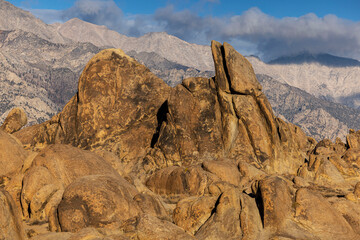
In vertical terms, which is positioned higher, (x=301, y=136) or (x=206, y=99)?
(x=206, y=99)

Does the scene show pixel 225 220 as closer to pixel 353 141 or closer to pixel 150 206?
pixel 150 206

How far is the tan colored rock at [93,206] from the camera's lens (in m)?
28.7

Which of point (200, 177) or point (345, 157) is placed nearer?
point (200, 177)

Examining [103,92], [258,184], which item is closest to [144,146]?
[103,92]

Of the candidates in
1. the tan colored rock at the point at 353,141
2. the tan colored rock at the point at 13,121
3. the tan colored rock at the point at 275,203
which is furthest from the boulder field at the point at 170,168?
the tan colored rock at the point at 353,141

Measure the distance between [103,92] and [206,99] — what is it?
617 inches

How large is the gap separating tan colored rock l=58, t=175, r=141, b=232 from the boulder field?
7cm

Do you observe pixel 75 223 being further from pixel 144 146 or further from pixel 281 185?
pixel 144 146

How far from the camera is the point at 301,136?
3989 inches

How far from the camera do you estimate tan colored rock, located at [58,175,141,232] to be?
94.2 ft

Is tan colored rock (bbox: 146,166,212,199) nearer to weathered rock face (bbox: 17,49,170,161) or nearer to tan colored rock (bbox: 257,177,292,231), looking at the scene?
tan colored rock (bbox: 257,177,292,231)

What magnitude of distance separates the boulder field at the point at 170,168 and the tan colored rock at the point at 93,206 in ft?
0.24

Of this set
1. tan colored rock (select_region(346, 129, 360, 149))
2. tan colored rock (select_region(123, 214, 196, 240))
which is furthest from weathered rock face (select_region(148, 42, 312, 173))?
tan colored rock (select_region(123, 214, 196, 240))

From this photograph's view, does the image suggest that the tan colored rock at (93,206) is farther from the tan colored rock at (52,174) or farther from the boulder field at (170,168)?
the tan colored rock at (52,174)
